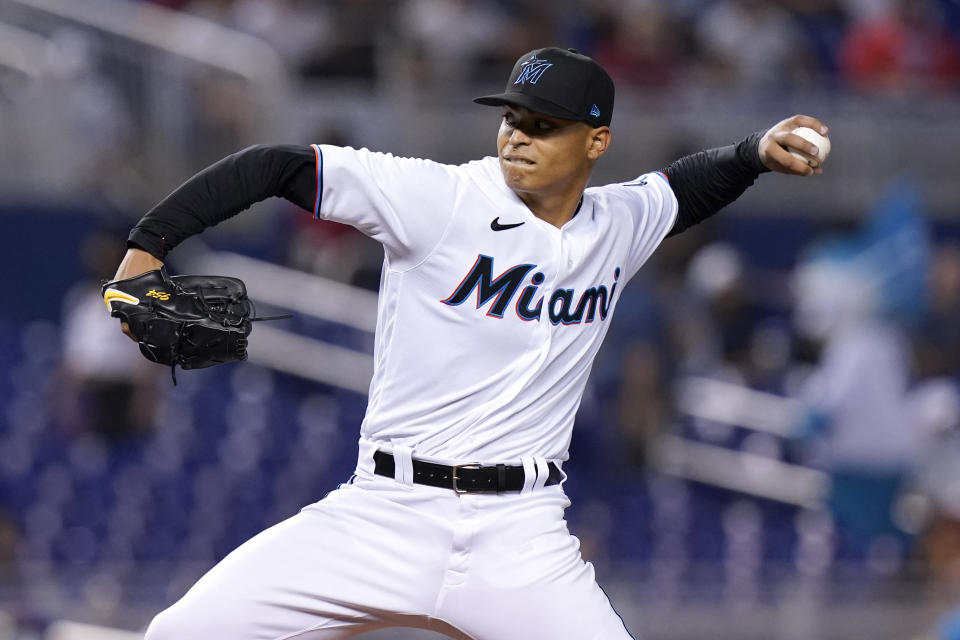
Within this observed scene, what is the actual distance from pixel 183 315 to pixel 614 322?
4.27m

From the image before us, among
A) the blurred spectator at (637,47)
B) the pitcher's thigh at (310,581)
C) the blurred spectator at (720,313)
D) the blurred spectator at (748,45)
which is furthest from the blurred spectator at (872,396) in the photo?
the pitcher's thigh at (310,581)

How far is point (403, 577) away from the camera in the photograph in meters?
3.11

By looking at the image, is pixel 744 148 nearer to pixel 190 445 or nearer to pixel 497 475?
pixel 497 475

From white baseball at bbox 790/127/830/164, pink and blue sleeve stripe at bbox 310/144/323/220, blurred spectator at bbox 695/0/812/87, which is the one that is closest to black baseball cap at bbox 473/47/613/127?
pink and blue sleeve stripe at bbox 310/144/323/220

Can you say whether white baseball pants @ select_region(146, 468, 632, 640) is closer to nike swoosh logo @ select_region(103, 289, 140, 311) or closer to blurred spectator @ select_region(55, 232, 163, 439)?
nike swoosh logo @ select_region(103, 289, 140, 311)

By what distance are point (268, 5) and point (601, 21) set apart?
2.19 m

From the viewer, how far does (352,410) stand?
785cm

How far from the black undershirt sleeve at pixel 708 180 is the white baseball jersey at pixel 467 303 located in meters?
0.40

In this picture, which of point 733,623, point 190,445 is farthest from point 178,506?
point 733,623

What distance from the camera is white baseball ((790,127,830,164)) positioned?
3330 mm

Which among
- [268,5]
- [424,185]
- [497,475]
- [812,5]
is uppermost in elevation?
[812,5]

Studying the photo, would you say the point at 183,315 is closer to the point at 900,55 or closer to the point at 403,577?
the point at 403,577

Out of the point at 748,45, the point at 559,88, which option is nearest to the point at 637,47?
the point at 748,45

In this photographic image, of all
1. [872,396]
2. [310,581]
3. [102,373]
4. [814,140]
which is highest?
[814,140]
